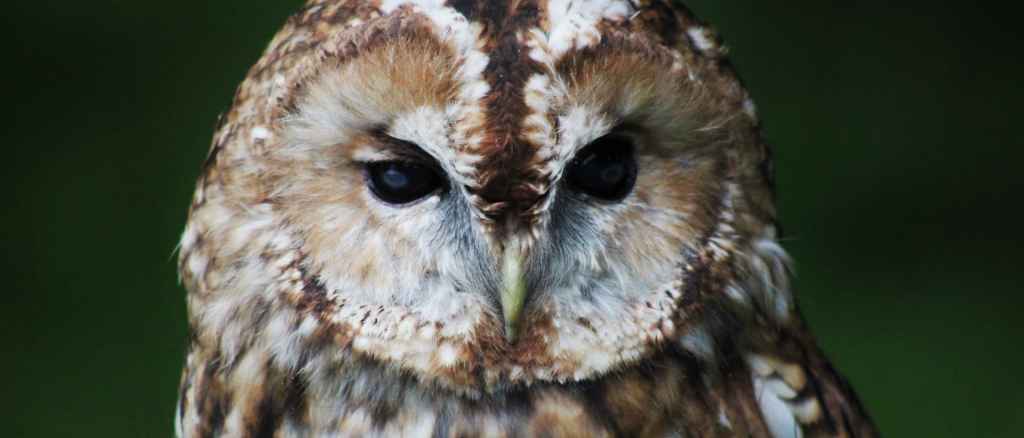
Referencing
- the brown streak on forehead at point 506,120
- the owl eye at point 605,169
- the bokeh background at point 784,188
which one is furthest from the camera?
the bokeh background at point 784,188

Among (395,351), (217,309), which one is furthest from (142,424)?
(395,351)

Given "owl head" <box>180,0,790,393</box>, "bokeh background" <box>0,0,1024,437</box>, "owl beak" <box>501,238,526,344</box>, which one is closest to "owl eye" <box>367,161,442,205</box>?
"owl head" <box>180,0,790,393</box>

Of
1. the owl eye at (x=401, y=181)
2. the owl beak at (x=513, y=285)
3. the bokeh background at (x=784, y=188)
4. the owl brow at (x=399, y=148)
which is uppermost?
the owl brow at (x=399, y=148)

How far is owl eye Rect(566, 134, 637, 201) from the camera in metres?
1.66

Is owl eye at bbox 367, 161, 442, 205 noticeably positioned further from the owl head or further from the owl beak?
the owl beak

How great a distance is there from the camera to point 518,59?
1.59m

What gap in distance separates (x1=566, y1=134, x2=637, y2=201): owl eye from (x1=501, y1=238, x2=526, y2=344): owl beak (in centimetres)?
11

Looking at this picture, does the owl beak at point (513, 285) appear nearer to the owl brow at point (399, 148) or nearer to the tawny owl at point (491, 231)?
the tawny owl at point (491, 231)

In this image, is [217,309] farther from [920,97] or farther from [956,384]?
[920,97]

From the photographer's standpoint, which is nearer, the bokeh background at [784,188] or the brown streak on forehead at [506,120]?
the brown streak on forehead at [506,120]

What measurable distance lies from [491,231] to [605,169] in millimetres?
159

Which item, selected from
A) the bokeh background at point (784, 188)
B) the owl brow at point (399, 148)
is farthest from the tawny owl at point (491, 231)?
the bokeh background at point (784, 188)

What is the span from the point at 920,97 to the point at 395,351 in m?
3.01

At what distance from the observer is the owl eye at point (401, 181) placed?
1648 mm
